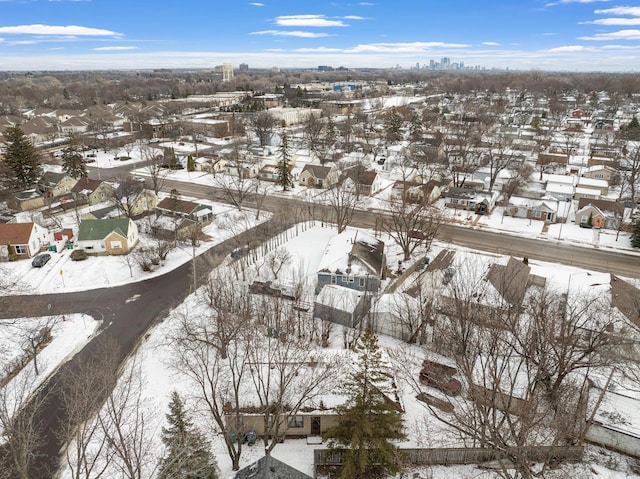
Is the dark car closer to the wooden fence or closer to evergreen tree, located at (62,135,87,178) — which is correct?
evergreen tree, located at (62,135,87,178)

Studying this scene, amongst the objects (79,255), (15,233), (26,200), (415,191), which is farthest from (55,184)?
(415,191)

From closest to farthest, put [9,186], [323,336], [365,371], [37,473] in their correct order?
[365,371] < [37,473] < [323,336] < [9,186]

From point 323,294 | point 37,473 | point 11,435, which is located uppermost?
point 11,435

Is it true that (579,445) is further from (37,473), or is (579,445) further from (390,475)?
(37,473)

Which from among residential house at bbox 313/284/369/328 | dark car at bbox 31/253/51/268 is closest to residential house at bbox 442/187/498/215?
residential house at bbox 313/284/369/328

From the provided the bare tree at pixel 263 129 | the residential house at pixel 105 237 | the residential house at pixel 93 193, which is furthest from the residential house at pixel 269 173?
the residential house at pixel 105 237

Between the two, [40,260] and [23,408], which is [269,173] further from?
[23,408]

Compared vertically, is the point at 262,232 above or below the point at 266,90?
below

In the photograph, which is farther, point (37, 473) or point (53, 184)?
point (53, 184)

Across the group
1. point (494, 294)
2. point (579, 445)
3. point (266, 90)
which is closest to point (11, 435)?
point (579, 445)
